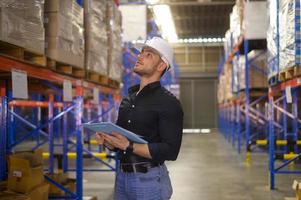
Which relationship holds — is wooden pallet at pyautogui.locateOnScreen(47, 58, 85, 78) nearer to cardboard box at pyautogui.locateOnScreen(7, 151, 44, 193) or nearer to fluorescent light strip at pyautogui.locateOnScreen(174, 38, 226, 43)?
cardboard box at pyautogui.locateOnScreen(7, 151, 44, 193)

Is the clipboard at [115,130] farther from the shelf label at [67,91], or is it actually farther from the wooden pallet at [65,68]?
the shelf label at [67,91]

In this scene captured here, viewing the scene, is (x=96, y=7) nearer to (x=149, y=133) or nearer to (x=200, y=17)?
(x=149, y=133)

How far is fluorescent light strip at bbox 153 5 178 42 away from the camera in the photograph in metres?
18.2

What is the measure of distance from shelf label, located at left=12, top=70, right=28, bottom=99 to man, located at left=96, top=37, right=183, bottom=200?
130cm

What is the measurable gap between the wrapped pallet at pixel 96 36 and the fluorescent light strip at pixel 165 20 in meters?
10.6

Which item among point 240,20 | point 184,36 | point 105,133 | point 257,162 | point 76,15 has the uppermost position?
point 184,36

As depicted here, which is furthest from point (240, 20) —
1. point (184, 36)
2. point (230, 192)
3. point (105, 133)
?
point (184, 36)

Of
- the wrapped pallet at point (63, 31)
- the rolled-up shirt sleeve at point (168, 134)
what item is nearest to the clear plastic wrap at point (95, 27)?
the wrapped pallet at point (63, 31)

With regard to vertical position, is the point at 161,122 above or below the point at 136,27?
below

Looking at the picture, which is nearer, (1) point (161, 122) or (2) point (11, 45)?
(1) point (161, 122)

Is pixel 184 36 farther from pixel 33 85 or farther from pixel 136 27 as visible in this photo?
pixel 33 85

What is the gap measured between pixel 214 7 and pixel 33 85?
47.1 ft

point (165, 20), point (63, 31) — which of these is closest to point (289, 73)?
point (63, 31)

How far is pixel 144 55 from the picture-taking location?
3.17 meters
